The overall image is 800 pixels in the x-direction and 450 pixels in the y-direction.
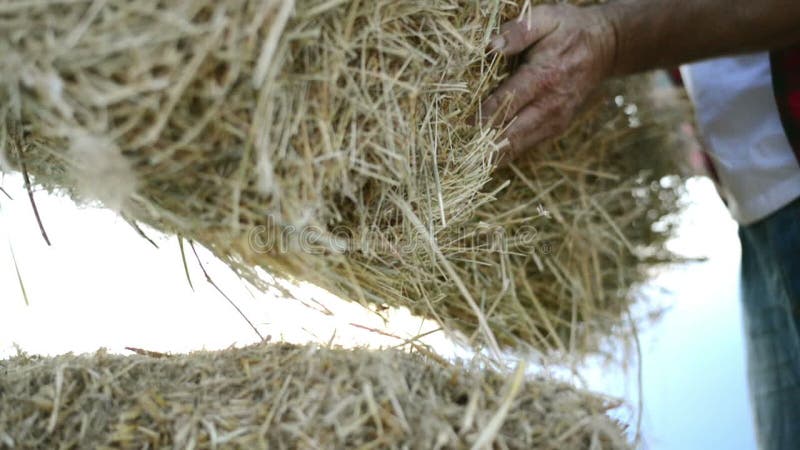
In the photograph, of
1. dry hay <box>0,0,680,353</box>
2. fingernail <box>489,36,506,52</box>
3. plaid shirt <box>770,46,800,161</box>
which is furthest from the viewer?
plaid shirt <box>770,46,800,161</box>

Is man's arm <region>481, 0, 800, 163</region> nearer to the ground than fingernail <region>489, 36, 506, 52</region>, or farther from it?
farther from it

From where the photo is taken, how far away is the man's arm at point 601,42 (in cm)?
80

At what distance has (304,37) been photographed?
1.84 feet

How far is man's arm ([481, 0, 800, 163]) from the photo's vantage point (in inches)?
31.3

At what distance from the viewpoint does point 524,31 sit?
0.80 meters

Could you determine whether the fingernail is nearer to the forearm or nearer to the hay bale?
the forearm

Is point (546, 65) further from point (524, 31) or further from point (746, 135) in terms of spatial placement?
point (746, 135)

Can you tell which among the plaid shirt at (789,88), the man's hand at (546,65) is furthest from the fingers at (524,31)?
the plaid shirt at (789,88)

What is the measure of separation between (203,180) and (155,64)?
0.10 m

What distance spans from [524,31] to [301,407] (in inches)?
18.1

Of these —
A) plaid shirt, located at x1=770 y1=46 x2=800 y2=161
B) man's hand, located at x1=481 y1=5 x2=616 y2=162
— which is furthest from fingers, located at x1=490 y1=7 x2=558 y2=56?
plaid shirt, located at x1=770 y1=46 x2=800 y2=161

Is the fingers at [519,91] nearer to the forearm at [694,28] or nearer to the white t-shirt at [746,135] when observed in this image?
the forearm at [694,28]

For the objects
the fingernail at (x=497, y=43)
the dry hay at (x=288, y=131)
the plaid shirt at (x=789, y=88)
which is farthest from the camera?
the plaid shirt at (x=789, y=88)

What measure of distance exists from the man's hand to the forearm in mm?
24
